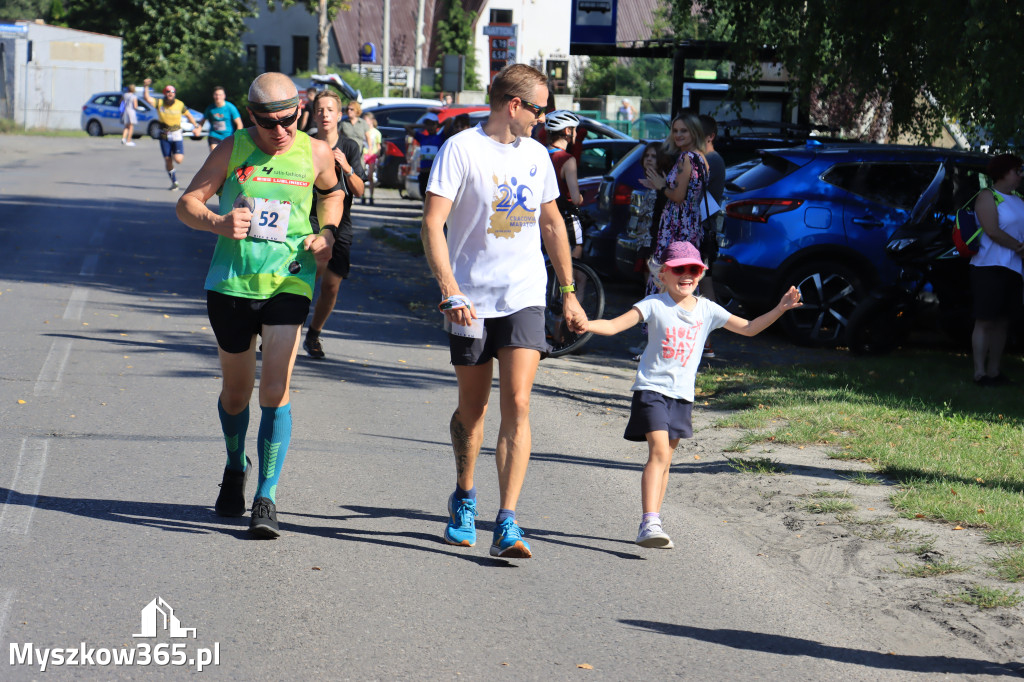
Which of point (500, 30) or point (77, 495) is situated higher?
point (500, 30)

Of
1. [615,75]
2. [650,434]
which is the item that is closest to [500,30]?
[650,434]

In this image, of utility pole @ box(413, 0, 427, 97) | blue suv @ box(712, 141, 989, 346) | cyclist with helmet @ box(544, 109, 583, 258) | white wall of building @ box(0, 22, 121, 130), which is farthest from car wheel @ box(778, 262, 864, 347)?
white wall of building @ box(0, 22, 121, 130)

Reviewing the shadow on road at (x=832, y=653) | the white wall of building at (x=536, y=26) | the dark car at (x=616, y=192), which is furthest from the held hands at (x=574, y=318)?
the white wall of building at (x=536, y=26)

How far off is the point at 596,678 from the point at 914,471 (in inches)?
134

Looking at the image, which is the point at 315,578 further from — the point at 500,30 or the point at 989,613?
the point at 500,30

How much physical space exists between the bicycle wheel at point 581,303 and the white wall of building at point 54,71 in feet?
148

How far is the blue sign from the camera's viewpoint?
56.8 ft

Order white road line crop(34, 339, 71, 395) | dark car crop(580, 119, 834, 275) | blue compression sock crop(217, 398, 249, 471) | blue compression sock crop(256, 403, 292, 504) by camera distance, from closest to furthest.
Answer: blue compression sock crop(256, 403, 292, 504) → blue compression sock crop(217, 398, 249, 471) → white road line crop(34, 339, 71, 395) → dark car crop(580, 119, 834, 275)

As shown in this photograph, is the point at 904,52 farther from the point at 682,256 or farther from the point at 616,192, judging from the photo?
the point at 682,256

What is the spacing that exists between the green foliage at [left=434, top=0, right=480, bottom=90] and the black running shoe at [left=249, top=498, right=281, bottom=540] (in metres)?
61.6

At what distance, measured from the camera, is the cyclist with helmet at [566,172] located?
34.4 ft

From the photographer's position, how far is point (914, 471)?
6.82 meters

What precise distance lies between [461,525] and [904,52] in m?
8.20

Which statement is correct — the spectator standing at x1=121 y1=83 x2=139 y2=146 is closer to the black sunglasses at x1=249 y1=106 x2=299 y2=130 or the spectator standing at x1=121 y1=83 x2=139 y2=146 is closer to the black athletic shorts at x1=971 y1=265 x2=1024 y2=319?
the black athletic shorts at x1=971 y1=265 x2=1024 y2=319
